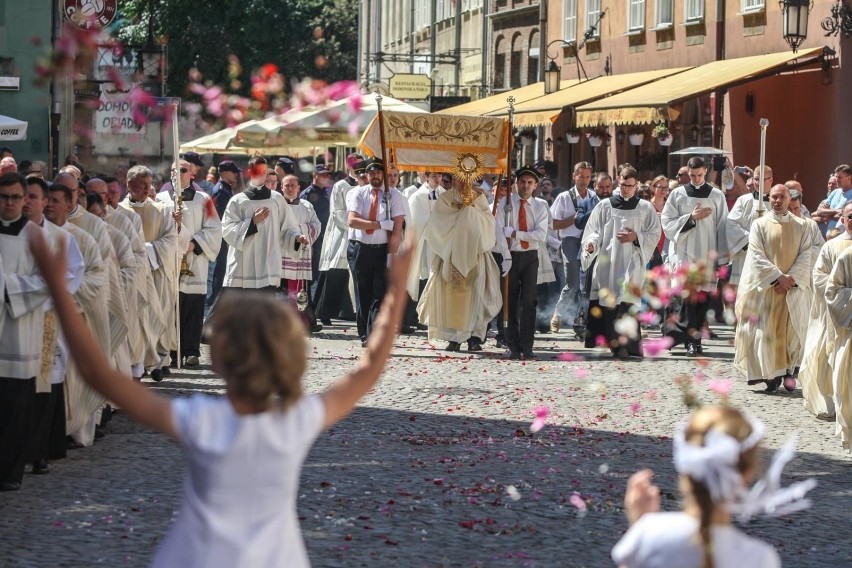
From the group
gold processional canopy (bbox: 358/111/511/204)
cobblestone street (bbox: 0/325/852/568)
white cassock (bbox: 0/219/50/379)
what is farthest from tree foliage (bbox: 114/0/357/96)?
white cassock (bbox: 0/219/50/379)

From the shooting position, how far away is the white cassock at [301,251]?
19608 millimetres

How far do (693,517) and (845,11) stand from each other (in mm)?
22597

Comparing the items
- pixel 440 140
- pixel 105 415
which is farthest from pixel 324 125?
pixel 105 415

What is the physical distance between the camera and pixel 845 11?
83.0 feet

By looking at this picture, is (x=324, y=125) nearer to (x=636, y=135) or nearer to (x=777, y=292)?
(x=636, y=135)

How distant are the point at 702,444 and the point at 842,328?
26.1 feet

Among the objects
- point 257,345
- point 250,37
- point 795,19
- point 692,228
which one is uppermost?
point 250,37

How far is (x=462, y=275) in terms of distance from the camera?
1833 centimetres

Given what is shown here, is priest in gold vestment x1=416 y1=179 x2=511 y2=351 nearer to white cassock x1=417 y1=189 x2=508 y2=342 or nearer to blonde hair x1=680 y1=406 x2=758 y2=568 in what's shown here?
white cassock x1=417 y1=189 x2=508 y2=342

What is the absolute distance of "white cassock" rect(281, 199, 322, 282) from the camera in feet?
64.3

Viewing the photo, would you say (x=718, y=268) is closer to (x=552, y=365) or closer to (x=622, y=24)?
(x=552, y=365)

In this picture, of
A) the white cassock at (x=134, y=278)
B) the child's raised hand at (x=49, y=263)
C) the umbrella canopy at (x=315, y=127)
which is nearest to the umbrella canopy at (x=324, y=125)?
the umbrella canopy at (x=315, y=127)

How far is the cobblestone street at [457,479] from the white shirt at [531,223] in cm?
281

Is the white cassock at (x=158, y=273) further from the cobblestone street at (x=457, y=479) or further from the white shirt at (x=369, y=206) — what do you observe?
the white shirt at (x=369, y=206)
